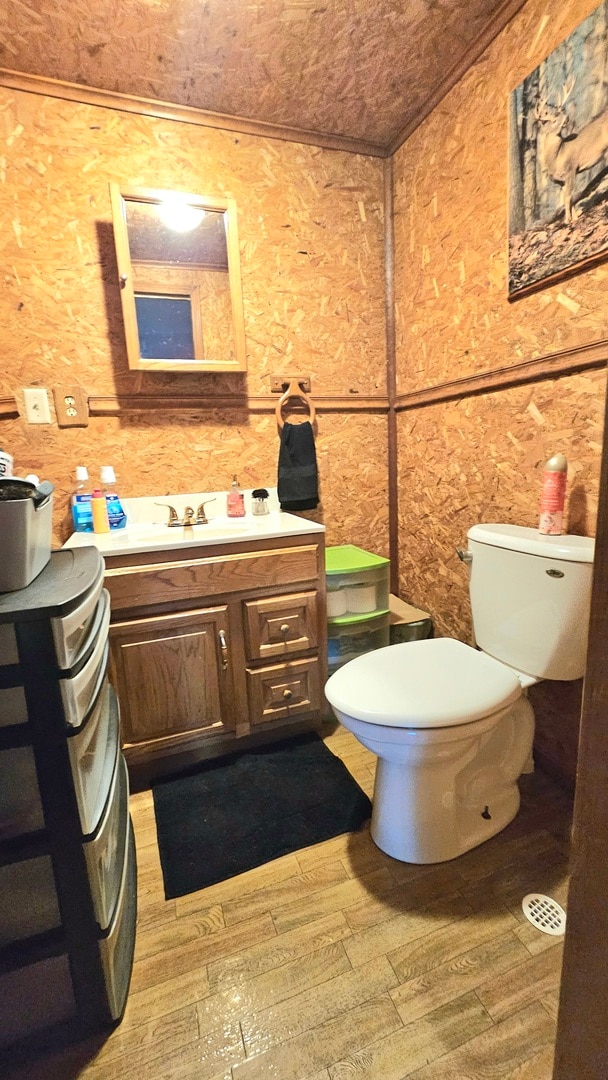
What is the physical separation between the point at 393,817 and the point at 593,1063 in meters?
0.62

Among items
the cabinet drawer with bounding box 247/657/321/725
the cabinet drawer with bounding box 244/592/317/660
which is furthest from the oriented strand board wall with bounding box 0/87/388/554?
the cabinet drawer with bounding box 247/657/321/725

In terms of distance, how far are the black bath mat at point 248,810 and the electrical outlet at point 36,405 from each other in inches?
51.3

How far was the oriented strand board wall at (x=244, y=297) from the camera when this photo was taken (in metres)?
1.47

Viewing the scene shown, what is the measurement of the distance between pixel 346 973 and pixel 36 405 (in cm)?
180

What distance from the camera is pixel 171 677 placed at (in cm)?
139

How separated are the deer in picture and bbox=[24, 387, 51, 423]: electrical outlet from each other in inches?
65.0

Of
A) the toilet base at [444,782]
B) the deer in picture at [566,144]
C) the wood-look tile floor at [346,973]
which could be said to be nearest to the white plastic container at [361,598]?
the toilet base at [444,782]

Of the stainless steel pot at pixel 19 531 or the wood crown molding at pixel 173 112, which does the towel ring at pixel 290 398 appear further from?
the stainless steel pot at pixel 19 531

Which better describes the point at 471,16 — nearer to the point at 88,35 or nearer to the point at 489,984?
the point at 88,35

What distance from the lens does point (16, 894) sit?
731 mm

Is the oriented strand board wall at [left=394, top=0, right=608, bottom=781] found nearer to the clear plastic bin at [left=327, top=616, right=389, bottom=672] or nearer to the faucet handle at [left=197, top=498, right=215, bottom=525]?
the clear plastic bin at [left=327, top=616, right=389, bottom=672]

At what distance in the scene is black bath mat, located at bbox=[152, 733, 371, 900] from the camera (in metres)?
1.19

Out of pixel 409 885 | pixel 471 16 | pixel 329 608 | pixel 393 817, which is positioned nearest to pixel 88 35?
pixel 471 16

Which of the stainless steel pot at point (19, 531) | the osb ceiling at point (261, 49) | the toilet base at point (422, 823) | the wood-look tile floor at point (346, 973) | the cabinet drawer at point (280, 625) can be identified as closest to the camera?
the stainless steel pot at point (19, 531)
